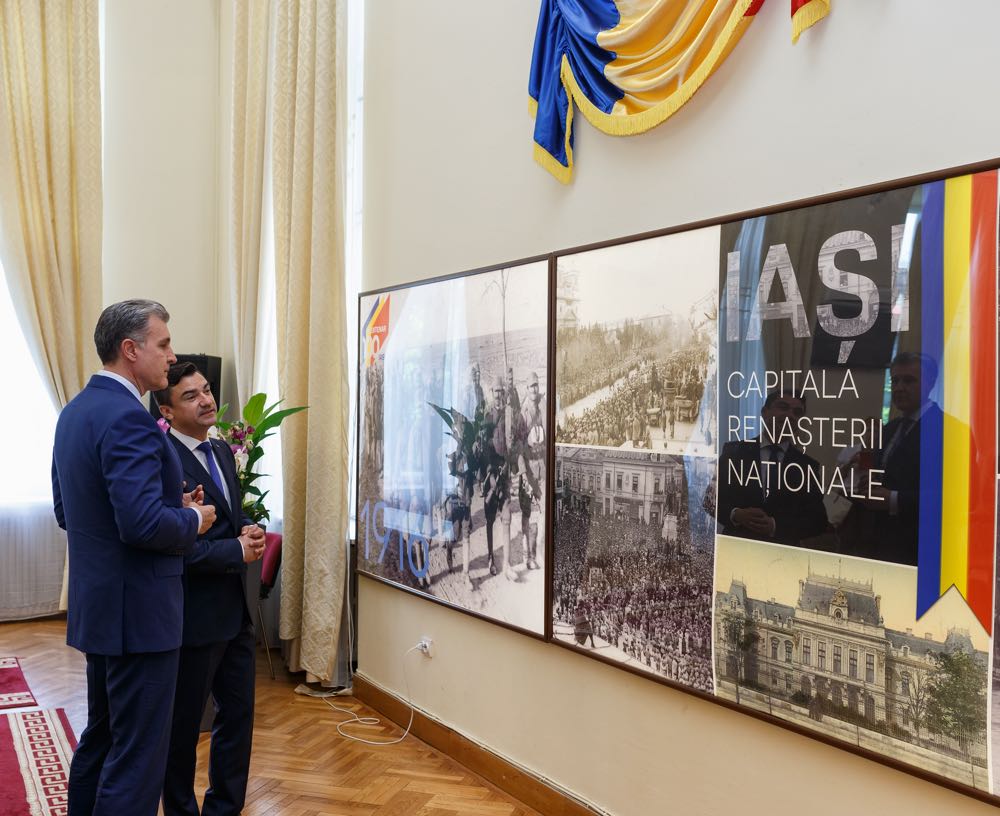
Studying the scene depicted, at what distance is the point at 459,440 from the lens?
12.4 ft

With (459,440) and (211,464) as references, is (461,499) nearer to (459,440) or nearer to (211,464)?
(459,440)

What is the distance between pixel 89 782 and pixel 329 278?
9.19 feet

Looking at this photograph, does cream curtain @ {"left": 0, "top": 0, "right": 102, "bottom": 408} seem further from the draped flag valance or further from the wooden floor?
the draped flag valance

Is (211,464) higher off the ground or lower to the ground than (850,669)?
higher

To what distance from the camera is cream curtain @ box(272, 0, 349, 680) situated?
15.2 ft

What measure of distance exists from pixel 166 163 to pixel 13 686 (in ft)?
13.1

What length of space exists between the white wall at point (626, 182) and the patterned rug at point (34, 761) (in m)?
1.53

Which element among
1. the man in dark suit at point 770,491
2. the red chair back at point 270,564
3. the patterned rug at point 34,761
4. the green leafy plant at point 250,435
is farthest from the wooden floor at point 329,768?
the man in dark suit at point 770,491

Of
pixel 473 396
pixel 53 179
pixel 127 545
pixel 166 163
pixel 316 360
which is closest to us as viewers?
pixel 127 545

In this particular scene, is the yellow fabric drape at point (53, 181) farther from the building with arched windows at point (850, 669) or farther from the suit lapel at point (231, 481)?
the building with arched windows at point (850, 669)

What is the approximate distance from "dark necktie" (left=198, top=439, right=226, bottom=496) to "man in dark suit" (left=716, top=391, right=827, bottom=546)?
173cm

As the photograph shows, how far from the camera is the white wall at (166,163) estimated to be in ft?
21.3

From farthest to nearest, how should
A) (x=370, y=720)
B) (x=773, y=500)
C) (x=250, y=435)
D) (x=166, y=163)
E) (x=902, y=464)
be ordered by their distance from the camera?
1. (x=166, y=163)
2. (x=250, y=435)
3. (x=370, y=720)
4. (x=773, y=500)
5. (x=902, y=464)

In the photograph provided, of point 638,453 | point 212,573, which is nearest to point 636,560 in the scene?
point 638,453
